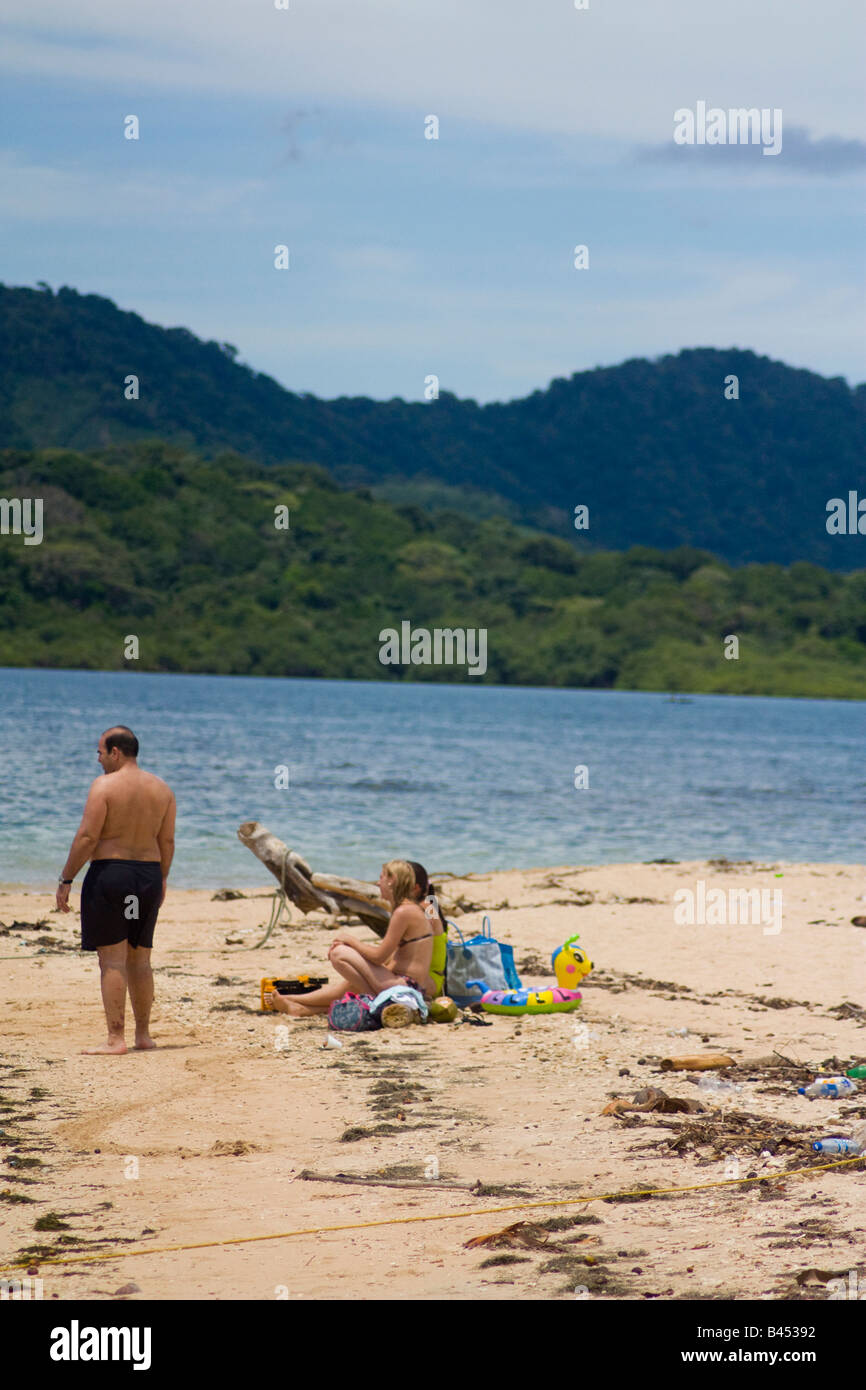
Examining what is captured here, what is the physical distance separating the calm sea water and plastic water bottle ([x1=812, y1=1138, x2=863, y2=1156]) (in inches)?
526

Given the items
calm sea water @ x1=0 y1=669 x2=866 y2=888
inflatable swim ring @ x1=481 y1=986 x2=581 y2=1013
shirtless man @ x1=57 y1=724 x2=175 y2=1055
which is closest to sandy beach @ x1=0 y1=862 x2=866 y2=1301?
inflatable swim ring @ x1=481 y1=986 x2=581 y2=1013

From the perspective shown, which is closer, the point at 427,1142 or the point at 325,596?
the point at 427,1142

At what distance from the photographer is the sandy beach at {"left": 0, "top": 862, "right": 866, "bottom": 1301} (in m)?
4.80

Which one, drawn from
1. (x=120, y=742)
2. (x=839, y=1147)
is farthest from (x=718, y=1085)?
(x=120, y=742)

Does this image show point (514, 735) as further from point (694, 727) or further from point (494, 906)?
point (494, 906)

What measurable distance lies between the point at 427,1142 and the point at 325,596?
14952 cm

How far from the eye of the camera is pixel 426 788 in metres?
35.8

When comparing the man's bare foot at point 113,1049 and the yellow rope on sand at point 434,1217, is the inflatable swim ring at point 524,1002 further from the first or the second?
the yellow rope on sand at point 434,1217

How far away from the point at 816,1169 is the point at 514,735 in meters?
65.3

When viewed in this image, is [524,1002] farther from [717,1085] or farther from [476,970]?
[717,1085]

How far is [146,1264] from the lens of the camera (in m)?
4.92

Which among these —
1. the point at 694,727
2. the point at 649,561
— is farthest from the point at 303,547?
the point at 694,727

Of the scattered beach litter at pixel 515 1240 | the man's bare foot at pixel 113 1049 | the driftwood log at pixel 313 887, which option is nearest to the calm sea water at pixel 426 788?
the driftwood log at pixel 313 887

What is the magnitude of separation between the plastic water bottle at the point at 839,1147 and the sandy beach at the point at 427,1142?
8 cm
